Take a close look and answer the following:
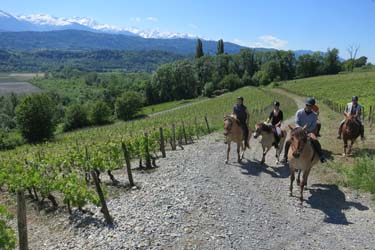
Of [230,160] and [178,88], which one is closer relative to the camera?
[230,160]

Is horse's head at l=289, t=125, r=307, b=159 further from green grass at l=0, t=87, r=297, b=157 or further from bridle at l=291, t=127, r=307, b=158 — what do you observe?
green grass at l=0, t=87, r=297, b=157

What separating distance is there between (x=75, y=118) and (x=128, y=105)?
15.2 meters

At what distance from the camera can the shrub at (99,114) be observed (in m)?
92.0

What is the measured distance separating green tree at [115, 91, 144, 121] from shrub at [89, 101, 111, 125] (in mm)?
4423

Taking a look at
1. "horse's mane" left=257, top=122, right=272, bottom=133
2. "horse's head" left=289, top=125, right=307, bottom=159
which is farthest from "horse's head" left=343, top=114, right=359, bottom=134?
"horse's head" left=289, top=125, right=307, bottom=159

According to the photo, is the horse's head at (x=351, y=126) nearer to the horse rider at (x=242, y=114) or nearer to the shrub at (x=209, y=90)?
the horse rider at (x=242, y=114)

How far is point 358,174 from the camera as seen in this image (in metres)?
13.3

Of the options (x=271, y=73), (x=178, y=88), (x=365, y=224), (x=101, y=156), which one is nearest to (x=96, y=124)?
(x=178, y=88)

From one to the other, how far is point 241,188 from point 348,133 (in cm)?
716

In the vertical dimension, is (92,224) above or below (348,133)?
below

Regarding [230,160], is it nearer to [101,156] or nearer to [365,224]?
[101,156]

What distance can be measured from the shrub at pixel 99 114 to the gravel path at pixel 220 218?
81.3 meters

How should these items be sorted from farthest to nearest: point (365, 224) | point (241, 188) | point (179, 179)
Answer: point (179, 179) < point (241, 188) < point (365, 224)

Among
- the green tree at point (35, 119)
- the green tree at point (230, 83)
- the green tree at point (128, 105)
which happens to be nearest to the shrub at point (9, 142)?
the green tree at point (35, 119)
